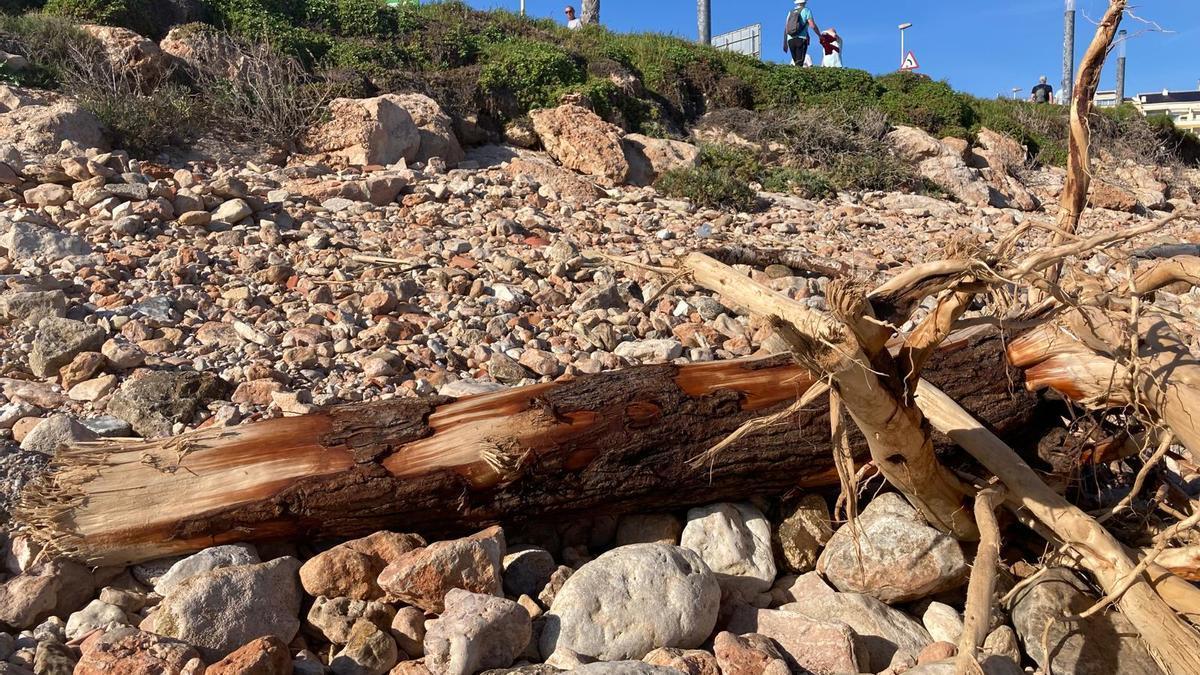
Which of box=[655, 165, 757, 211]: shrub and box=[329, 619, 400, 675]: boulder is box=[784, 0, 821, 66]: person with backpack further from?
box=[329, 619, 400, 675]: boulder

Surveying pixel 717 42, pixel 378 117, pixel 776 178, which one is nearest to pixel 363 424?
pixel 378 117

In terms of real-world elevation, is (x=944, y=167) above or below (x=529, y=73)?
below

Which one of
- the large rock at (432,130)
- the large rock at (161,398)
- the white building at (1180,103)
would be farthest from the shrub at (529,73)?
the white building at (1180,103)

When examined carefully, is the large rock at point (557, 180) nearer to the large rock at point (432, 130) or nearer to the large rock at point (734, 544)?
the large rock at point (432, 130)

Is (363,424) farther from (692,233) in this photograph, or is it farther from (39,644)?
(692,233)

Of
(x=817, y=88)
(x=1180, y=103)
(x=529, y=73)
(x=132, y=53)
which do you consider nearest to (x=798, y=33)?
(x=817, y=88)

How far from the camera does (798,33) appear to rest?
17875mm

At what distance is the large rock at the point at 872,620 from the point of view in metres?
2.86

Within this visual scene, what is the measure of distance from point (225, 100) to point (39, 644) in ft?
23.7

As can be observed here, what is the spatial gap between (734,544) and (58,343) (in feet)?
11.2

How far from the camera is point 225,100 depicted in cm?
866

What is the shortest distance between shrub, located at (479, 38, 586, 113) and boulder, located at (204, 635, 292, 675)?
910cm

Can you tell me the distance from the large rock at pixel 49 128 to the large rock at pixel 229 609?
18.4 ft

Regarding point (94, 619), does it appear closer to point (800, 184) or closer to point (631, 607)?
point (631, 607)
